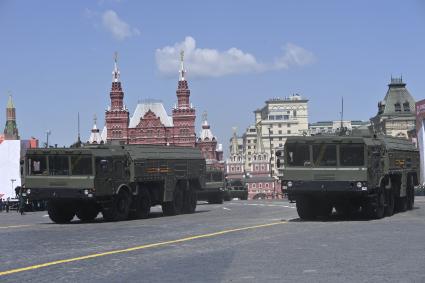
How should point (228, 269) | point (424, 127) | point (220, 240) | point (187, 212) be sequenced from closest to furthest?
1. point (228, 269)
2. point (220, 240)
3. point (187, 212)
4. point (424, 127)

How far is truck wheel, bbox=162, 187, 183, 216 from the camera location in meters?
29.5

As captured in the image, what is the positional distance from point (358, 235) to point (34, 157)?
1238 cm

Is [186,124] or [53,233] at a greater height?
[186,124]

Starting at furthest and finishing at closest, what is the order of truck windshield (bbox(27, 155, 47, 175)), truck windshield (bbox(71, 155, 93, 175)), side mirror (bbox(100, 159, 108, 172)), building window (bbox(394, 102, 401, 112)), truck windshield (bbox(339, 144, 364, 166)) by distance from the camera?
building window (bbox(394, 102, 401, 112)) < truck windshield (bbox(27, 155, 47, 175)) < side mirror (bbox(100, 159, 108, 172)) < truck windshield (bbox(71, 155, 93, 175)) < truck windshield (bbox(339, 144, 364, 166))

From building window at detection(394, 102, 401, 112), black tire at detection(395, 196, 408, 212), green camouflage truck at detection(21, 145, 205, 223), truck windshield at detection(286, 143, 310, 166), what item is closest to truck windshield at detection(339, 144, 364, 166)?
truck windshield at detection(286, 143, 310, 166)

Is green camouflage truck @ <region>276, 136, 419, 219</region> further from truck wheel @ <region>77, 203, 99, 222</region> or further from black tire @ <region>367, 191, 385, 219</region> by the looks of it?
truck wheel @ <region>77, 203, 99, 222</region>

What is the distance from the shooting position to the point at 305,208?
2378 cm

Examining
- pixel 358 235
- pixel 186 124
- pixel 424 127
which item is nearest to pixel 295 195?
pixel 358 235

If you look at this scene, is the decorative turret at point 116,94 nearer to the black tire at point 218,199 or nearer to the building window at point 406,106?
the building window at point 406,106

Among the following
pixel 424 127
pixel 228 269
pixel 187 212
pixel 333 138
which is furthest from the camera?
pixel 424 127

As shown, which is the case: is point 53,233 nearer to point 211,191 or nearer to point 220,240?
point 220,240

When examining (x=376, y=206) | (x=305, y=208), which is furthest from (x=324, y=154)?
(x=376, y=206)

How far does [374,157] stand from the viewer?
23.0 metres

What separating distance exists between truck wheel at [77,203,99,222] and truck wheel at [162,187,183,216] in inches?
137
